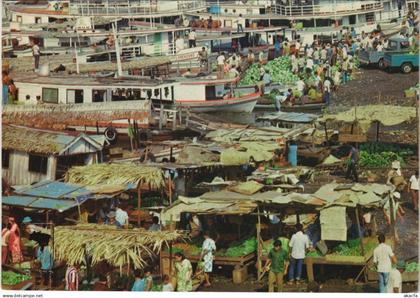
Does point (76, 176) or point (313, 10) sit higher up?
point (313, 10)

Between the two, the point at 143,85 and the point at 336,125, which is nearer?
the point at 336,125

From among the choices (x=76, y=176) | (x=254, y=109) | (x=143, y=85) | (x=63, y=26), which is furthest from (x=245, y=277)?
(x=63, y=26)

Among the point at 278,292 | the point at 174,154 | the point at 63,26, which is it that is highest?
the point at 63,26

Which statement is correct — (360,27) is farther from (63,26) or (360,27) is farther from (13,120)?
(13,120)

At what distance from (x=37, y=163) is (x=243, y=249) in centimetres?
491

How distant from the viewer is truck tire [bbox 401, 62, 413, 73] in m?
31.8

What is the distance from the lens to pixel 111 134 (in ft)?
78.2

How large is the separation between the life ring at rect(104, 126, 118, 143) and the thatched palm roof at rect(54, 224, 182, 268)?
21.4 feet

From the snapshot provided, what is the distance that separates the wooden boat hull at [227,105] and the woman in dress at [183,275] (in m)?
12.0

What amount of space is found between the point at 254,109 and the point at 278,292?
45.2 ft

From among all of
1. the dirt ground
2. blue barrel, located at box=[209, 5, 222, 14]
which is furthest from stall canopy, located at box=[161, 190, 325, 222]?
blue barrel, located at box=[209, 5, 222, 14]

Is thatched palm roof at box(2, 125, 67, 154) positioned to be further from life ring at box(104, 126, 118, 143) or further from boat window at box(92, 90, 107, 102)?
boat window at box(92, 90, 107, 102)

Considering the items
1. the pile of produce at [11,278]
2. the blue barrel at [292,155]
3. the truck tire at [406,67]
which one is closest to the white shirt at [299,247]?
the pile of produce at [11,278]

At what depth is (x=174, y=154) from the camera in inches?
858
